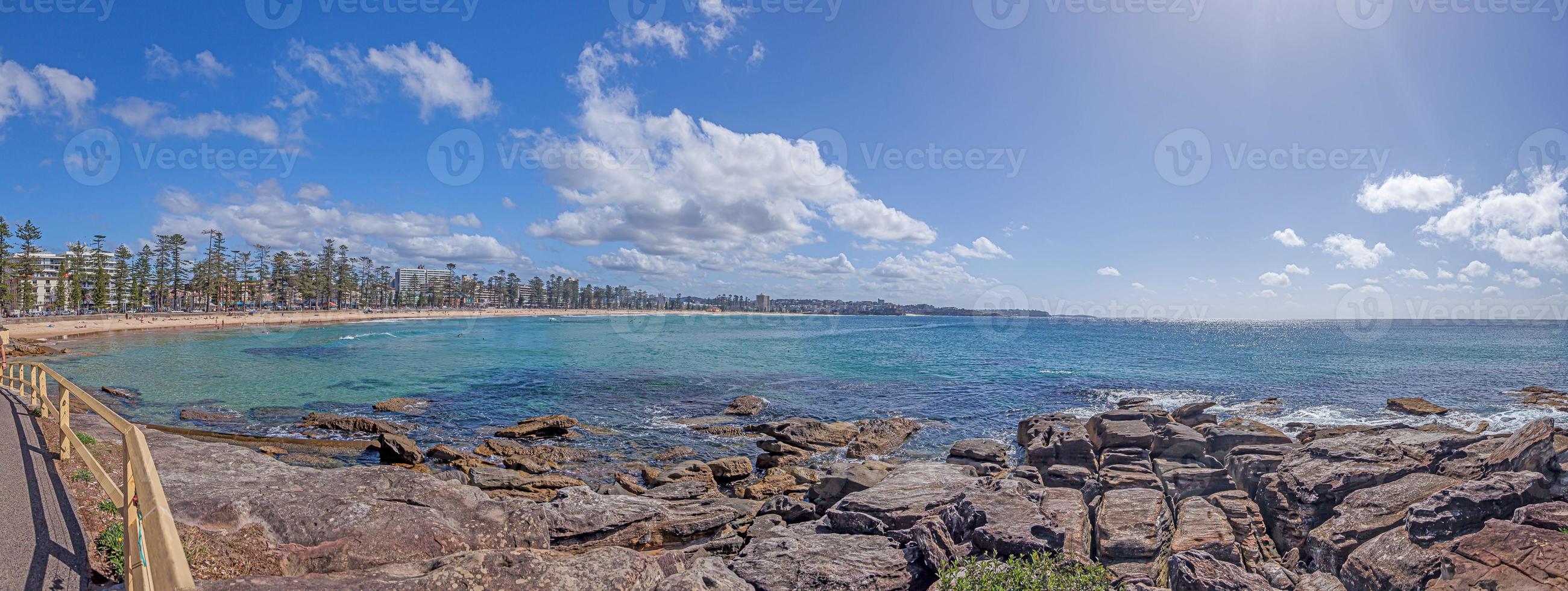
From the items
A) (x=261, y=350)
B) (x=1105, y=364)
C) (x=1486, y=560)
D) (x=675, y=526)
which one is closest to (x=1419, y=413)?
(x=1105, y=364)

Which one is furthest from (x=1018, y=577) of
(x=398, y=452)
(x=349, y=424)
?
(x=349, y=424)

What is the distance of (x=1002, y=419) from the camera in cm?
2755

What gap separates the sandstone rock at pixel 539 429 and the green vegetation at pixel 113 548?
16058mm

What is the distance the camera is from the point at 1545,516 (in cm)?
824

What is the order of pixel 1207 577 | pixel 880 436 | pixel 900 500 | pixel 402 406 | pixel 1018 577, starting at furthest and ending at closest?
pixel 402 406 → pixel 880 436 → pixel 900 500 → pixel 1207 577 → pixel 1018 577

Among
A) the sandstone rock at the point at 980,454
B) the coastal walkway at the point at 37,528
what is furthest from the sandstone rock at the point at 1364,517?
the coastal walkway at the point at 37,528

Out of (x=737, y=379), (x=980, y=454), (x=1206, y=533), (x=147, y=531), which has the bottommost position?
(x=737, y=379)

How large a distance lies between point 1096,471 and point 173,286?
154m

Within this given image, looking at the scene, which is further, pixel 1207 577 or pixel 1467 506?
pixel 1467 506

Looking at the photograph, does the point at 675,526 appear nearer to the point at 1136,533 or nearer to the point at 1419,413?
the point at 1136,533

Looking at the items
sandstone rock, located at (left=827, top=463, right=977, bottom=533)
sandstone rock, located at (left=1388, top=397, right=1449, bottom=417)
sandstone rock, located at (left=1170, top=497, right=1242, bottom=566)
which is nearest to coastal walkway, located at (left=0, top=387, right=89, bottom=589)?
sandstone rock, located at (left=827, top=463, right=977, bottom=533)

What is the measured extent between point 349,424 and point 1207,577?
26433 millimetres

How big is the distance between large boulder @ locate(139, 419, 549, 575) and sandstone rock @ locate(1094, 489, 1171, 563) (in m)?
9.07

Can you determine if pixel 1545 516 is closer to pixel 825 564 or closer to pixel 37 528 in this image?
pixel 825 564
